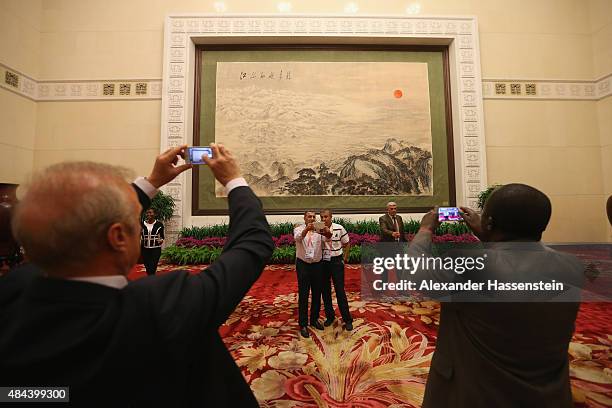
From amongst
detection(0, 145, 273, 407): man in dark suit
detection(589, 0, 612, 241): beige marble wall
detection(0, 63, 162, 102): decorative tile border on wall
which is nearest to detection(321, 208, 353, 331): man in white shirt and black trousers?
detection(0, 145, 273, 407): man in dark suit

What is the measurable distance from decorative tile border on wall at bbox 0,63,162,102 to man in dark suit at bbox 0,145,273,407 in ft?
30.8

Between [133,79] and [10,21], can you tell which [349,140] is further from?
[10,21]

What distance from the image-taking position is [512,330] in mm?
1095

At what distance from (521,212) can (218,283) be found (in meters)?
1.14

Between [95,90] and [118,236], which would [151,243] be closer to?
[118,236]

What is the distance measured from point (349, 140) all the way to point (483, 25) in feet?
17.2

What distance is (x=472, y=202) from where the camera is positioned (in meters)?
8.73

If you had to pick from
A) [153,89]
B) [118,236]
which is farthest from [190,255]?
[118,236]

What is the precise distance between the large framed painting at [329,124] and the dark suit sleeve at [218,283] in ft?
25.7

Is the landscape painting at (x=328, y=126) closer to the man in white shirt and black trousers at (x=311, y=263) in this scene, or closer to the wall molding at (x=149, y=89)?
the wall molding at (x=149, y=89)

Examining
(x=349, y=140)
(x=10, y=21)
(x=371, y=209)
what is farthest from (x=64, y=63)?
(x=371, y=209)

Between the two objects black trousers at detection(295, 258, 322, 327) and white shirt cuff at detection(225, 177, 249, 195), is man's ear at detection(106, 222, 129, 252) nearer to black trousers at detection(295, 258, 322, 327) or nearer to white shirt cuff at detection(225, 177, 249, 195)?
white shirt cuff at detection(225, 177, 249, 195)

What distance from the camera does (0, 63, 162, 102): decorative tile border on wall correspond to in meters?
8.61

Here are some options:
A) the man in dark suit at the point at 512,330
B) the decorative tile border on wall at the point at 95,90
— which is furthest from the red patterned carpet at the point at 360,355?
the decorative tile border on wall at the point at 95,90
